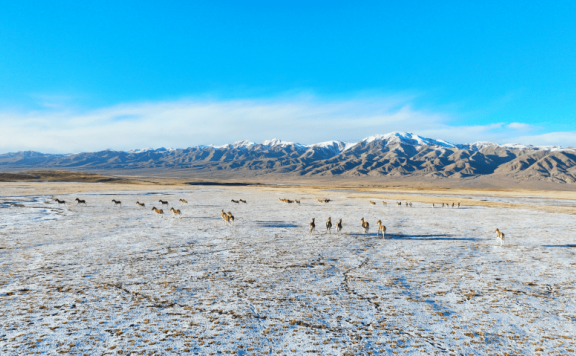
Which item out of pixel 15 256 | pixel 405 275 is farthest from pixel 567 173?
pixel 15 256

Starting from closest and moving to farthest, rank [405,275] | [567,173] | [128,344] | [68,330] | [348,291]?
[128,344] < [68,330] < [348,291] < [405,275] < [567,173]

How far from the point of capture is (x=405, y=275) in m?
10.8

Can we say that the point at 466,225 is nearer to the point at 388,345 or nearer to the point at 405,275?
the point at 405,275

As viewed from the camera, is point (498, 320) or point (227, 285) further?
point (227, 285)

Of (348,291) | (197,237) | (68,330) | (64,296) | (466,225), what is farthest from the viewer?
(466,225)

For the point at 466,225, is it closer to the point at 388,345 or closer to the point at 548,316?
the point at 548,316

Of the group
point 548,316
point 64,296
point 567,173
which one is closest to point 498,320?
point 548,316

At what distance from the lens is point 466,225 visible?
71.0 feet

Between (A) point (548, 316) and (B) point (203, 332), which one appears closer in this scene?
(B) point (203, 332)

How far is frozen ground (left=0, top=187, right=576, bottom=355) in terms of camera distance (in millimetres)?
6496

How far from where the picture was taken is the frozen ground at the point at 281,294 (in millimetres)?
6496

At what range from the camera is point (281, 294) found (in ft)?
29.5

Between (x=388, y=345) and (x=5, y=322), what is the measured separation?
9030mm

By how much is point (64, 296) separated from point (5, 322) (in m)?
1.51
